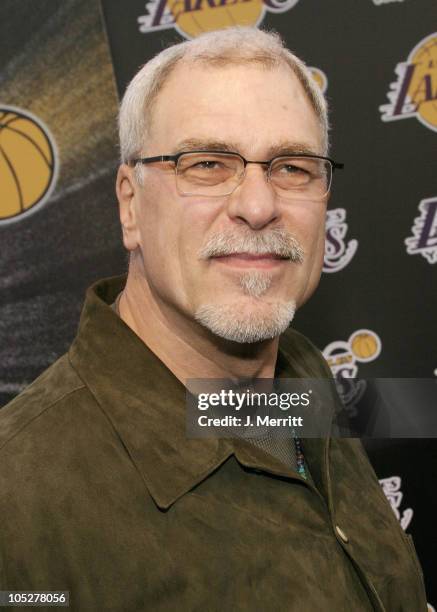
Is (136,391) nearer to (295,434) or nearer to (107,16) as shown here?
(295,434)

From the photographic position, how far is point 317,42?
1.68 meters

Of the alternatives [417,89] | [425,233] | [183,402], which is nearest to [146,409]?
[183,402]

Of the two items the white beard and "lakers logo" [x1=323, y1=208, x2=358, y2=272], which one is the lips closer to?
the white beard

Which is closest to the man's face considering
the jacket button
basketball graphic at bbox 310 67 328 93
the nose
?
the nose

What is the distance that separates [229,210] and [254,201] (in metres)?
0.04

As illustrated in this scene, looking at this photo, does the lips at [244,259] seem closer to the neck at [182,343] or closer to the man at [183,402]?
the man at [183,402]

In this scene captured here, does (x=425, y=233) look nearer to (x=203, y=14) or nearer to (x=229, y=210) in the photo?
(x=203, y=14)

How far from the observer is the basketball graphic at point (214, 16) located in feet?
5.42

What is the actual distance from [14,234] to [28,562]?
3.26 ft

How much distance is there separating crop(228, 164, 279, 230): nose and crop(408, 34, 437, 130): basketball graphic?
877 mm

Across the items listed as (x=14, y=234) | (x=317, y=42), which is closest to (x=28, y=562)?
(x=14, y=234)

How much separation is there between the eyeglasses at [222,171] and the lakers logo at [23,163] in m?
0.67

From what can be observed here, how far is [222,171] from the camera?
101 centimetres

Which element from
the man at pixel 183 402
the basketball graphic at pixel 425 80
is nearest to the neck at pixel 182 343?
the man at pixel 183 402
